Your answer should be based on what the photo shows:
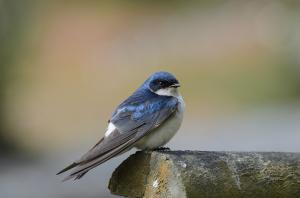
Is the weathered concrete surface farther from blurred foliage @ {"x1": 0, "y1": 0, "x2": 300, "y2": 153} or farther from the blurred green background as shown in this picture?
blurred foliage @ {"x1": 0, "y1": 0, "x2": 300, "y2": 153}

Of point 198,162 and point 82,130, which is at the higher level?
point 198,162

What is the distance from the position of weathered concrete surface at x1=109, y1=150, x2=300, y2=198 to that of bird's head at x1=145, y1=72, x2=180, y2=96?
120 cm

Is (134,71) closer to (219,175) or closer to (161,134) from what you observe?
(161,134)

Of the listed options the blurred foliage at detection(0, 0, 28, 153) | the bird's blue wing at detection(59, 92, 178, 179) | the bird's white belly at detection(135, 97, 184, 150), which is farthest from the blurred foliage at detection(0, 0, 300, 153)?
the bird's white belly at detection(135, 97, 184, 150)

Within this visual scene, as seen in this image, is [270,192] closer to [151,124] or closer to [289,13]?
[151,124]

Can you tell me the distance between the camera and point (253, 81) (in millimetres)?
11883

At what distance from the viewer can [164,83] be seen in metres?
3.89

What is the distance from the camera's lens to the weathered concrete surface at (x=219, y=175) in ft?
7.80

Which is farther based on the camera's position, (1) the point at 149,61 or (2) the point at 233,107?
(1) the point at 149,61

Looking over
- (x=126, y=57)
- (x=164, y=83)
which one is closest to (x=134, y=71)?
(x=126, y=57)

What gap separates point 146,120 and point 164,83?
365 mm

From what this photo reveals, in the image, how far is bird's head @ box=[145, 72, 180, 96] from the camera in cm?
388

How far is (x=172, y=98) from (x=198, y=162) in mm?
1337

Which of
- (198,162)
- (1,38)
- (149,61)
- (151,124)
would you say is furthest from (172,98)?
(149,61)
